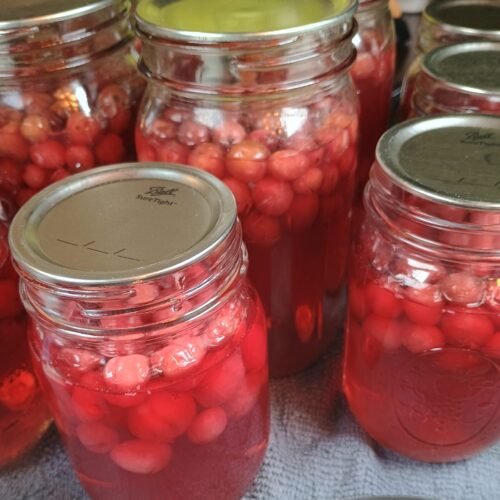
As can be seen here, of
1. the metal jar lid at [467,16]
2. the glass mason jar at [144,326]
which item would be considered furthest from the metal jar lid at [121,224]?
the metal jar lid at [467,16]

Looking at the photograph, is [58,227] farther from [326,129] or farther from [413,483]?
[413,483]

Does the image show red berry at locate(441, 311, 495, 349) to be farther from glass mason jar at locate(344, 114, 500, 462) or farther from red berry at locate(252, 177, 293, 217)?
red berry at locate(252, 177, 293, 217)

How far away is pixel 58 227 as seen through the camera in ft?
1.54

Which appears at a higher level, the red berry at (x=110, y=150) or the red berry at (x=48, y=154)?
the red berry at (x=48, y=154)

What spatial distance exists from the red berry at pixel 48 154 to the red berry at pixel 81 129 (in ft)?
0.04

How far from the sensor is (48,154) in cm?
57

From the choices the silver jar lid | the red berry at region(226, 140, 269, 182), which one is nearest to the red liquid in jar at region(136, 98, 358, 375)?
the red berry at region(226, 140, 269, 182)

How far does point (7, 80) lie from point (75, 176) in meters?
0.12

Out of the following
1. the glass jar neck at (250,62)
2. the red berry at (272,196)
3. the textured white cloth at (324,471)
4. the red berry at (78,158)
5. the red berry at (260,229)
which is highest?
the glass jar neck at (250,62)

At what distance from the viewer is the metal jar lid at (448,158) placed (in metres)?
0.46

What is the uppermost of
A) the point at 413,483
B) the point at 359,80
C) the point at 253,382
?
the point at 359,80

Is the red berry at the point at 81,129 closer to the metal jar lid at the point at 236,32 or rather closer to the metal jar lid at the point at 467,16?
the metal jar lid at the point at 236,32

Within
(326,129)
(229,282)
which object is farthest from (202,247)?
(326,129)

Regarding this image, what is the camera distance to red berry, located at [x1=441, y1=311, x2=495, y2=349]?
0.49 m
